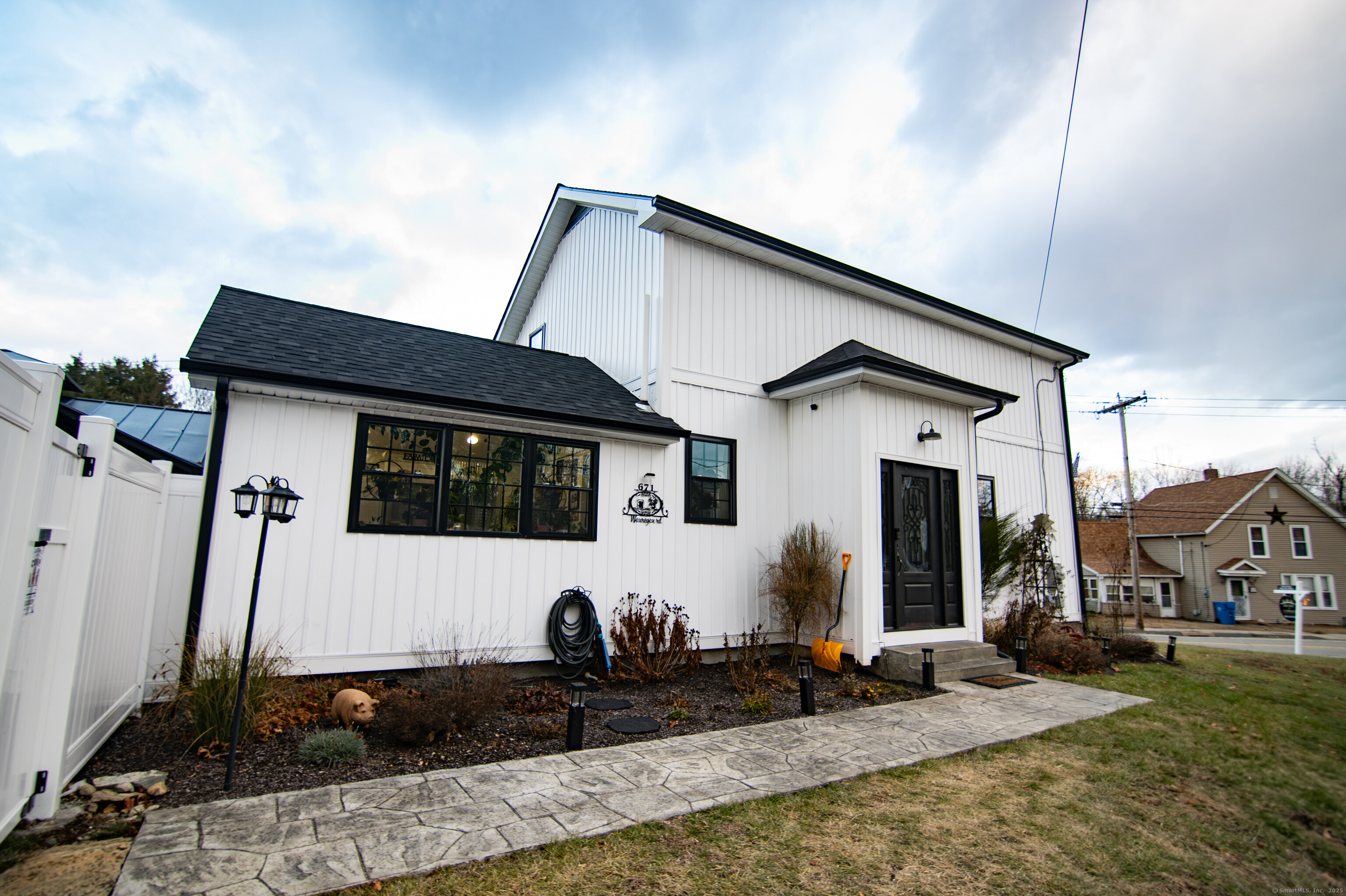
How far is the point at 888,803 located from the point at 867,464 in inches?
177

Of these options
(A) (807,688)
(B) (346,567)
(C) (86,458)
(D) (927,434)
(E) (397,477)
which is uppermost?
(D) (927,434)

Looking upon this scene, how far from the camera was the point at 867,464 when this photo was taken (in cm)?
745

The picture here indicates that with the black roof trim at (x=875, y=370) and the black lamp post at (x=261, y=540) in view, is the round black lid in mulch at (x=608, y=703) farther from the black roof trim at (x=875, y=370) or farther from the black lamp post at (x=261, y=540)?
the black roof trim at (x=875, y=370)

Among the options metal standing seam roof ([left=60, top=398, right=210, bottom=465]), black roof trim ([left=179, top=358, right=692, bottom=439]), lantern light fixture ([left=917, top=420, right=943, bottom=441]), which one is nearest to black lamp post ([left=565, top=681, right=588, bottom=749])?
black roof trim ([left=179, top=358, right=692, bottom=439])

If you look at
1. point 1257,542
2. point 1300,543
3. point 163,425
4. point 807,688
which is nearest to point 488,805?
point 807,688

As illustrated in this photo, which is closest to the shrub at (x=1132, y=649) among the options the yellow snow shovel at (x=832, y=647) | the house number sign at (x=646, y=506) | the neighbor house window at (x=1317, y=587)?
the yellow snow shovel at (x=832, y=647)

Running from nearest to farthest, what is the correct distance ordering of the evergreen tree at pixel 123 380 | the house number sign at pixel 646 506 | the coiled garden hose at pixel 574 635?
the coiled garden hose at pixel 574 635
the house number sign at pixel 646 506
the evergreen tree at pixel 123 380

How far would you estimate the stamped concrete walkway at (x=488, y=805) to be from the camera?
2.60 m

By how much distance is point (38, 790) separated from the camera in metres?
2.88

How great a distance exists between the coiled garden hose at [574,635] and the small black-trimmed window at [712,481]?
6.41 feet

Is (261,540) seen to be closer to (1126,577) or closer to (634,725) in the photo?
(634,725)

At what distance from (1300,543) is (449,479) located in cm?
3660

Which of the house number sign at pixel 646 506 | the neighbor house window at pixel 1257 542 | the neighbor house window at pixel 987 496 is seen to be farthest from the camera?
the neighbor house window at pixel 1257 542

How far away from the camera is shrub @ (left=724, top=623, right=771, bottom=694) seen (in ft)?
20.9
